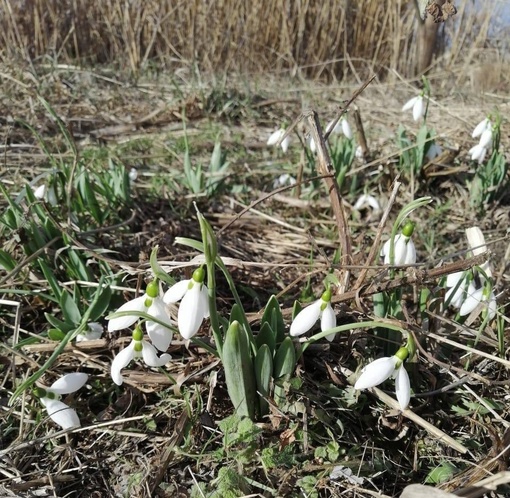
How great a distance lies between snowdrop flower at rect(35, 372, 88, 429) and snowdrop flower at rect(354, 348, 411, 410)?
2.38 feet

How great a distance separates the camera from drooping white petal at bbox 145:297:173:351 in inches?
45.5

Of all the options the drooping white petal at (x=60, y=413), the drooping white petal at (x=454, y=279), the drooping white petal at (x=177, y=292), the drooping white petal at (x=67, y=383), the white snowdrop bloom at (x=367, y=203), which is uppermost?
the drooping white petal at (x=177, y=292)

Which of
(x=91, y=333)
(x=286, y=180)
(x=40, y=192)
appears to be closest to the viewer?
(x=91, y=333)

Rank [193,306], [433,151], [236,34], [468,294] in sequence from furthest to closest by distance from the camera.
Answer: [236,34] → [433,151] → [468,294] → [193,306]

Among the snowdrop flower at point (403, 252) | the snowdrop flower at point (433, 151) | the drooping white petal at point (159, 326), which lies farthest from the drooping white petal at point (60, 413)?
the snowdrop flower at point (433, 151)

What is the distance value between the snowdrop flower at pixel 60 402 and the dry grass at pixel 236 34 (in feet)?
12.9

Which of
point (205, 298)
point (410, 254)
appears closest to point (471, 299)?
point (410, 254)

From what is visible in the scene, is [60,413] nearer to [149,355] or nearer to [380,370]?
[149,355]

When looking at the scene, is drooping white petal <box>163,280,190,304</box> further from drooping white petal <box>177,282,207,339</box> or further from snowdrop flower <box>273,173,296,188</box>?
snowdrop flower <box>273,173,296,188</box>

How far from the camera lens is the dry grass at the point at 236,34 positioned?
495 cm

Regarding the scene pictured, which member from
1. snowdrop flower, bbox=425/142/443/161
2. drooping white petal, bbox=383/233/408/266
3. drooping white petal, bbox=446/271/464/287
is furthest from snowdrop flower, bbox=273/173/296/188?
drooping white petal, bbox=383/233/408/266

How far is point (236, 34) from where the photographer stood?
17.1ft

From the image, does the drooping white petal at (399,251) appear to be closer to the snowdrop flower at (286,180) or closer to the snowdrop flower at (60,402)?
the snowdrop flower at (60,402)

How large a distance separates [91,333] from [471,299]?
3.62ft
